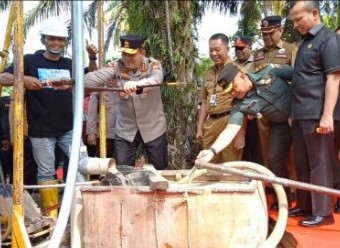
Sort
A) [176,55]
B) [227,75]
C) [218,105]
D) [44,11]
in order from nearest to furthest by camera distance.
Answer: [227,75] < [218,105] < [176,55] < [44,11]

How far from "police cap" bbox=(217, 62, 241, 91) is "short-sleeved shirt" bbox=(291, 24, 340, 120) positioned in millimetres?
659

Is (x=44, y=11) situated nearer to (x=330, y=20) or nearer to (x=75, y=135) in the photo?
(x=330, y=20)

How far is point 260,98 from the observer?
3.78 m

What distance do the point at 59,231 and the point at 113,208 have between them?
1.95 feet

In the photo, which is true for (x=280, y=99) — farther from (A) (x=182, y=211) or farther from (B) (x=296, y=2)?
(A) (x=182, y=211)

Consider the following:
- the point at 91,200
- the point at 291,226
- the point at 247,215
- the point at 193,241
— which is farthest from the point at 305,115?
the point at 91,200

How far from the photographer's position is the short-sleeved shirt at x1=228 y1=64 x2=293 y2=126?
12.2ft

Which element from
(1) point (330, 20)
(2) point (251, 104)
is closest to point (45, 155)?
(2) point (251, 104)

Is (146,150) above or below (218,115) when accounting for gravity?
below

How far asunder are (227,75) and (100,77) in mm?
993

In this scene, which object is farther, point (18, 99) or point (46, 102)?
point (46, 102)

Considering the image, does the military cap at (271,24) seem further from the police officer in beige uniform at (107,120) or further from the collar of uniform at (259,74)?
the police officer in beige uniform at (107,120)

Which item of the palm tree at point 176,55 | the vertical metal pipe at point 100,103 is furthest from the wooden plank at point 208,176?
the palm tree at point 176,55

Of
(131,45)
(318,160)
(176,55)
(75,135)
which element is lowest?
(318,160)
